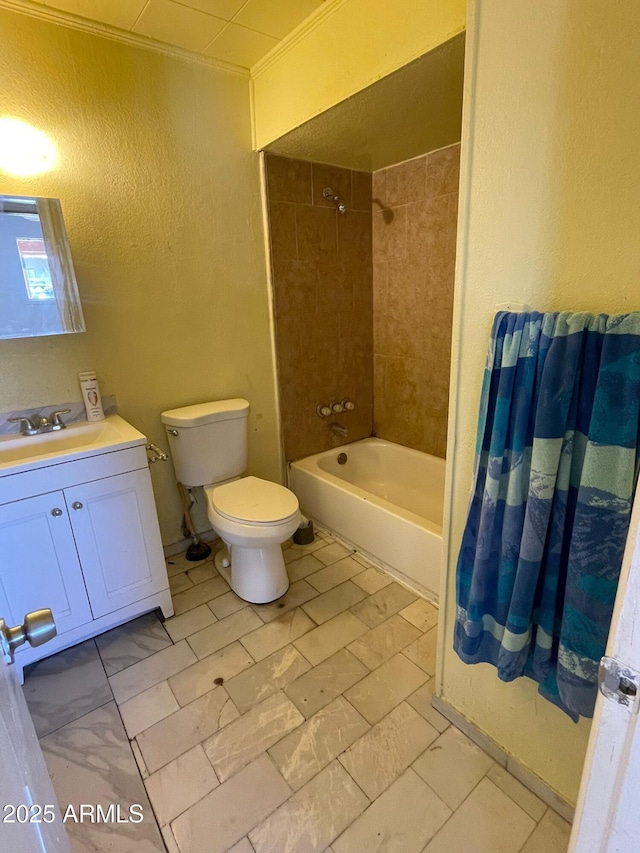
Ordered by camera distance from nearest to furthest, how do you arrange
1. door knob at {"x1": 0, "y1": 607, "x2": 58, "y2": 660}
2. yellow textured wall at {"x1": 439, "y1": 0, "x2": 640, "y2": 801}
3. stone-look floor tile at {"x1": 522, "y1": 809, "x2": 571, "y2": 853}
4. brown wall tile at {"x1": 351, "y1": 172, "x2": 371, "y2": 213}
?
door knob at {"x1": 0, "y1": 607, "x2": 58, "y2": 660} < yellow textured wall at {"x1": 439, "y1": 0, "x2": 640, "y2": 801} < stone-look floor tile at {"x1": 522, "y1": 809, "x2": 571, "y2": 853} < brown wall tile at {"x1": 351, "y1": 172, "x2": 371, "y2": 213}

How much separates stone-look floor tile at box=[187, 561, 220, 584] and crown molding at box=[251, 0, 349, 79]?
240 centimetres

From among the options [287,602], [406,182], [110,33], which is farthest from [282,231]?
[287,602]

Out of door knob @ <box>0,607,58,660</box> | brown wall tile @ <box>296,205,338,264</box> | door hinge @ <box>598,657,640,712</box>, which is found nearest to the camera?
door hinge @ <box>598,657,640,712</box>

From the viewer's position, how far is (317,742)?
139 centimetres

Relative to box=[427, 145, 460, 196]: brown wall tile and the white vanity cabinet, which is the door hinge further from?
Answer: box=[427, 145, 460, 196]: brown wall tile

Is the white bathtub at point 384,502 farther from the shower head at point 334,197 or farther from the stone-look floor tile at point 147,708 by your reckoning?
the shower head at point 334,197

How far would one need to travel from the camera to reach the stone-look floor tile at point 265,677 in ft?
5.09

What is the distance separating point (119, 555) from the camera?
176cm

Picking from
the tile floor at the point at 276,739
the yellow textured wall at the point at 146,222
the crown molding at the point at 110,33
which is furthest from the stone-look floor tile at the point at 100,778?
the crown molding at the point at 110,33

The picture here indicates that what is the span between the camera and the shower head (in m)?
2.47

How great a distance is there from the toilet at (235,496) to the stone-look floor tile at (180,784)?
713mm

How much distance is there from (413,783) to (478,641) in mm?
496

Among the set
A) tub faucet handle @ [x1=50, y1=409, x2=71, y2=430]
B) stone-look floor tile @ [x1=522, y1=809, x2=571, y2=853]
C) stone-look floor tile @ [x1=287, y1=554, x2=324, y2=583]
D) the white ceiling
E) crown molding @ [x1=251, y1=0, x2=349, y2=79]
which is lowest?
stone-look floor tile @ [x1=522, y1=809, x2=571, y2=853]

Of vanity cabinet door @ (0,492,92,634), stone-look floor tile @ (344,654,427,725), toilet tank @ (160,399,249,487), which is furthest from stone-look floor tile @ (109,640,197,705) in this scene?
toilet tank @ (160,399,249,487)
